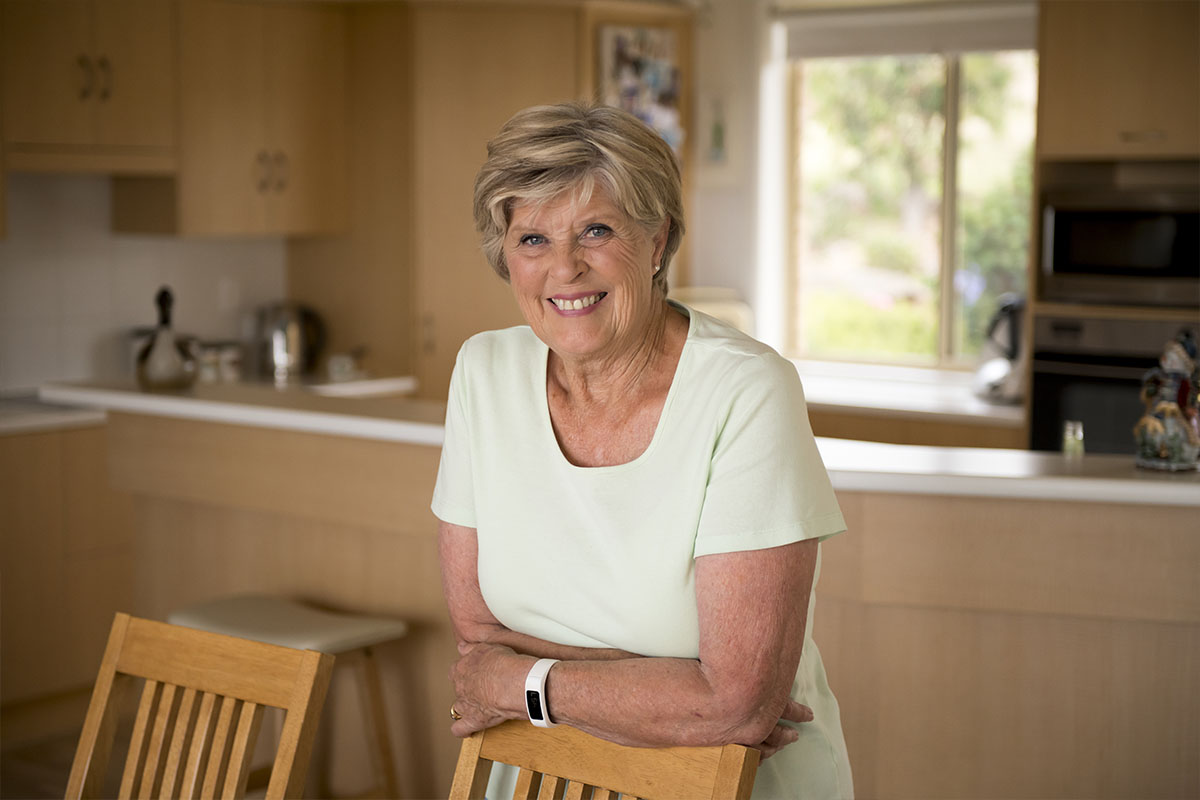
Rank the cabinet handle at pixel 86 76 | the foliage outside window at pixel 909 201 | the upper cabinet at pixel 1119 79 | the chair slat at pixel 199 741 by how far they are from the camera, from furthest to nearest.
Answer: the foliage outside window at pixel 909 201 → the cabinet handle at pixel 86 76 → the upper cabinet at pixel 1119 79 → the chair slat at pixel 199 741

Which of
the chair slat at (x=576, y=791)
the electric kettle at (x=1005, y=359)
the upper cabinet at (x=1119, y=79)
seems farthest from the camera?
the electric kettle at (x=1005, y=359)

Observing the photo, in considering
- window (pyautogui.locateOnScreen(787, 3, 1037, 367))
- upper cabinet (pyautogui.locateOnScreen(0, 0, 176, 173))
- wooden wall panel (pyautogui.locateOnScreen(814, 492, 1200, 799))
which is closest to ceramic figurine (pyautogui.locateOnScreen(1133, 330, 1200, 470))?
wooden wall panel (pyautogui.locateOnScreen(814, 492, 1200, 799))

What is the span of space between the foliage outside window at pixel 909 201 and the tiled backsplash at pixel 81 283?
2493mm

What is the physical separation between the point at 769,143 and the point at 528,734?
4.42 m

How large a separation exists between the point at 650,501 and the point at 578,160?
14.5 inches

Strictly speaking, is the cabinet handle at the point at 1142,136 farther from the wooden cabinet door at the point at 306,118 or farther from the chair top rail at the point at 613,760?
the chair top rail at the point at 613,760

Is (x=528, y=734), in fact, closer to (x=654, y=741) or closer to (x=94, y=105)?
(x=654, y=741)

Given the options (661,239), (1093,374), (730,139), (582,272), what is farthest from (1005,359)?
(582,272)

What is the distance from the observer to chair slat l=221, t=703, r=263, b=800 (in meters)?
1.53

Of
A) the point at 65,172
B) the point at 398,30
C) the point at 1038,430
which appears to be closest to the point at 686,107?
the point at 398,30

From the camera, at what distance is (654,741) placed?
1347 millimetres

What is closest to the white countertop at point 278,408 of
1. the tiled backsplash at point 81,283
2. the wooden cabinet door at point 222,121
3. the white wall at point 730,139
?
the tiled backsplash at point 81,283

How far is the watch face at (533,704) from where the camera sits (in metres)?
1.39

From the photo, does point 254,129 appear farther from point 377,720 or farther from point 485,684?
point 485,684
